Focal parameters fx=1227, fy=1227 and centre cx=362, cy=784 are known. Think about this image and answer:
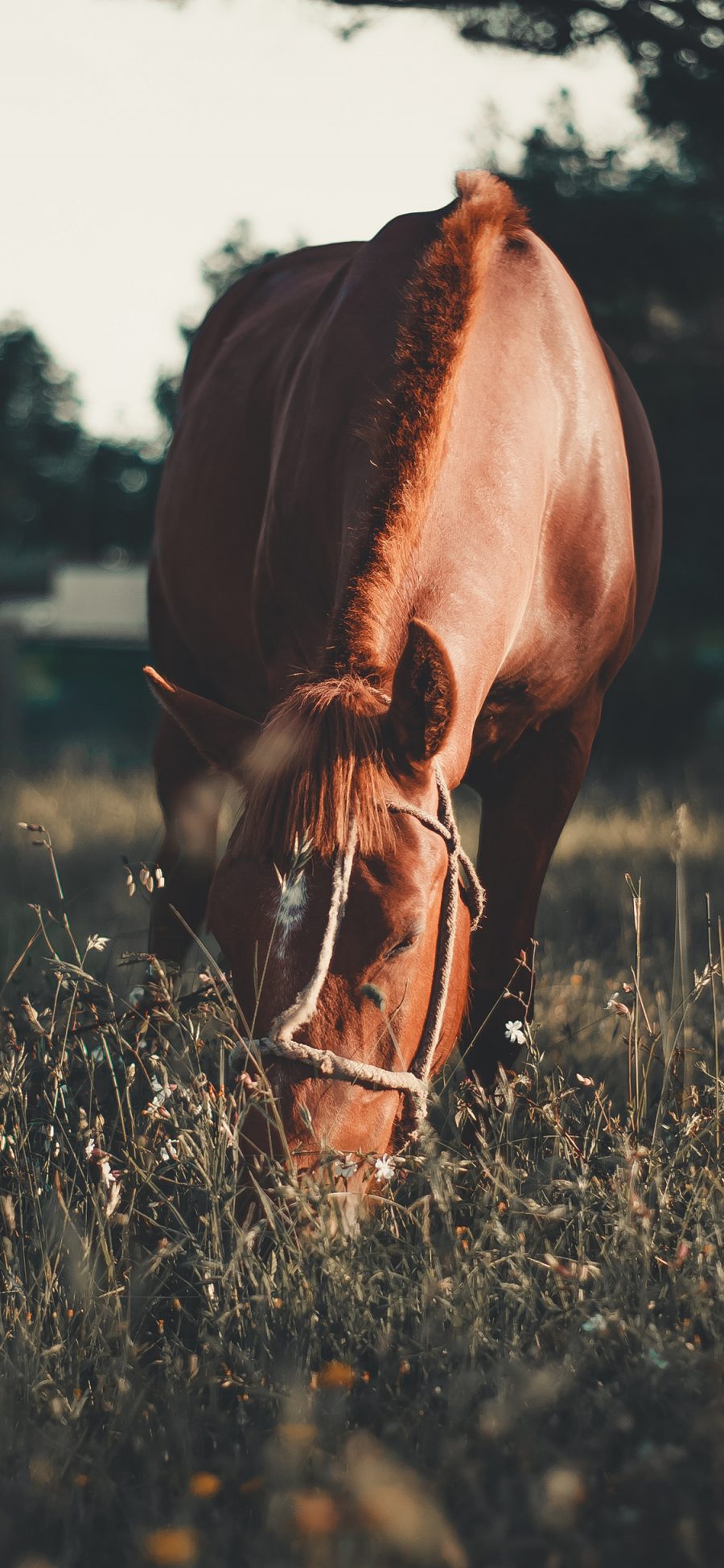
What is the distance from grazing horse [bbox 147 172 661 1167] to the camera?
197cm

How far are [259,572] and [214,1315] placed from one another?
188cm

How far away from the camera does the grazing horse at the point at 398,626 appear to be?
1971 mm

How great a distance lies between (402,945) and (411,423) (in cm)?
104

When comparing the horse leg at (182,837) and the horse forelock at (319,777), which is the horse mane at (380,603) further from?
the horse leg at (182,837)

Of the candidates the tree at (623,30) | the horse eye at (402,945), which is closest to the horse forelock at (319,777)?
the horse eye at (402,945)

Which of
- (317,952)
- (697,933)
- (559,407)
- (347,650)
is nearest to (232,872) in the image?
(317,952)

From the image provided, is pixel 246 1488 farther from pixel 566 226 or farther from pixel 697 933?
pixel 566 226

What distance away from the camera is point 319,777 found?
77.9 inches

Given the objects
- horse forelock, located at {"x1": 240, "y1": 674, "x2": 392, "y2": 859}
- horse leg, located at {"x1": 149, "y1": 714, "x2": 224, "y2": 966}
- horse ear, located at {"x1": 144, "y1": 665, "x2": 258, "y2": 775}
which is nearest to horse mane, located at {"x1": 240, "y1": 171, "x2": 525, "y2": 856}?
horse forelock, located at {"x1": 240, "y1": 674, "x2": 392, "y2": 859}

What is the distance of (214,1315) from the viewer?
1821mm

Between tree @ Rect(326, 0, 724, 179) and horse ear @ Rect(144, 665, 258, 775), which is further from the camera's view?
tree @ Rect(326, 0, 724, 179)

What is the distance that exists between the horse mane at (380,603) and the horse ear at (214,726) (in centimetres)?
15

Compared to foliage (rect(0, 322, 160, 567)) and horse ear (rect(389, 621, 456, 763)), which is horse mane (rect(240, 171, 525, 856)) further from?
foliage (rect(0, 322, 160, 567))

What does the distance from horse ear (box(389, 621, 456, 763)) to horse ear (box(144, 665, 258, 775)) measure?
319 mm
